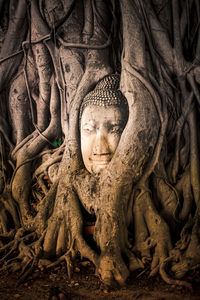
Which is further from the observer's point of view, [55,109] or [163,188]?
[55,109]

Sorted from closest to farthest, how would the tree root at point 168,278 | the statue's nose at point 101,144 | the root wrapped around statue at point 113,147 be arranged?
the tree root at point 168,278 → the root wrapped around statue at point 113,147 → the statue's nose at point 101,144

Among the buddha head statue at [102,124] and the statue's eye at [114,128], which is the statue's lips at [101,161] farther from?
the statue's eye at [114,128]

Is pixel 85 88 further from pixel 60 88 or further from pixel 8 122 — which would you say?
pixel 8 122

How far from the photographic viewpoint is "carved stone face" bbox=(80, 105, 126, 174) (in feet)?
9.84

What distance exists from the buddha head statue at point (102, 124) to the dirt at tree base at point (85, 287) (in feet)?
3.68

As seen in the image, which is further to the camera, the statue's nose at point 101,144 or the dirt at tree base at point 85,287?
the statue's nose at point 101,144

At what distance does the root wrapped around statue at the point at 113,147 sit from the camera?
2.71 meters

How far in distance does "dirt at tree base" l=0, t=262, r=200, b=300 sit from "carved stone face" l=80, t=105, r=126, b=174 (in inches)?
44.2

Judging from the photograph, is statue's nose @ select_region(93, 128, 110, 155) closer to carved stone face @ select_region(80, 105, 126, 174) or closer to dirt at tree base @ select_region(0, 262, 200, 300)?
carved stone face @ select_region(80, 105, 126, 174)

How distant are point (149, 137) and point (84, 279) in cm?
154

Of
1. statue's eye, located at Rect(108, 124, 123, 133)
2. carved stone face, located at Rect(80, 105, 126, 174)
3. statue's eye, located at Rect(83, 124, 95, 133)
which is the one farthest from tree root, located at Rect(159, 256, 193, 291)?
statue's eye, located at Rect(83, 124, 95, 133)

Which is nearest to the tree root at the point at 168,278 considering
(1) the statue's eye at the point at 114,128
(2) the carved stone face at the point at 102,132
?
(2) the carved stone face at the point at 102,132

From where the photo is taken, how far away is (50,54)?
11.7 ft

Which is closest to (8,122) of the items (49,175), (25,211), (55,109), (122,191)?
(55,109)
